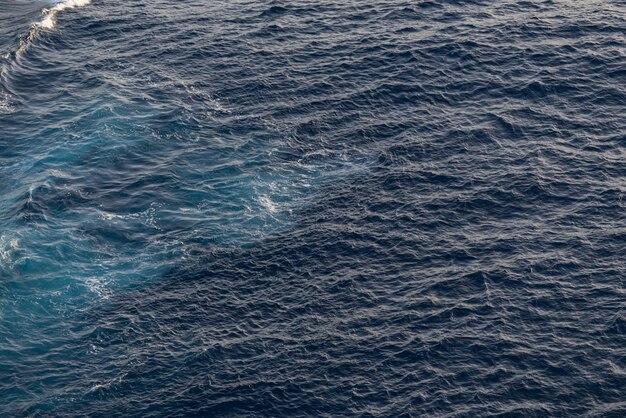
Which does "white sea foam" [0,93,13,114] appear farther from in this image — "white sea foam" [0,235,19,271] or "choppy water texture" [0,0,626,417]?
"white sea foam" [0,235,19,271]

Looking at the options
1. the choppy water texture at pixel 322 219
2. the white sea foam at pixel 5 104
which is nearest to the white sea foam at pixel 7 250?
the choppy water texture at pixel 322 219

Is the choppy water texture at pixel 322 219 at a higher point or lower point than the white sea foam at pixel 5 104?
lower

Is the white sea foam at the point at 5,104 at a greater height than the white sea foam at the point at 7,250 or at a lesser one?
greater

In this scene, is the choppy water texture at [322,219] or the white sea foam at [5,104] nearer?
the choppy water texture at [322,219]

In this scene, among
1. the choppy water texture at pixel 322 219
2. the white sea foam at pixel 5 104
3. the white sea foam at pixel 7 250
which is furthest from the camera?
the white sea foam at pixel 5 104

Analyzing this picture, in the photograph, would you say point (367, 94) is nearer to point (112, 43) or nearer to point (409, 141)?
point (409, 141)

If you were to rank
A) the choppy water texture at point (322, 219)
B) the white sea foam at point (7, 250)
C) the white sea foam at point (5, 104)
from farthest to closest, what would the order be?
the white sea foam at point (5, 104) → the white sea foam at point (7, 250) → the choppy water texture at point (322, 219)

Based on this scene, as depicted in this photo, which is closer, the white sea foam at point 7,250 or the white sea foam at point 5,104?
the white sea foam at point 7,250

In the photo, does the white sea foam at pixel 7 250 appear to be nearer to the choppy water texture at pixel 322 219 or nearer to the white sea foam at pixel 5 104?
the choppy water texture at pixel 322 219

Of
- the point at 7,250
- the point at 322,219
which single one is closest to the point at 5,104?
the point at 7,250

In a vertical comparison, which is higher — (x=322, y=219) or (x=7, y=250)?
(x=7, y=250)

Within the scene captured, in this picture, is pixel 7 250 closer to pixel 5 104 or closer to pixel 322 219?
pixel 5 104
